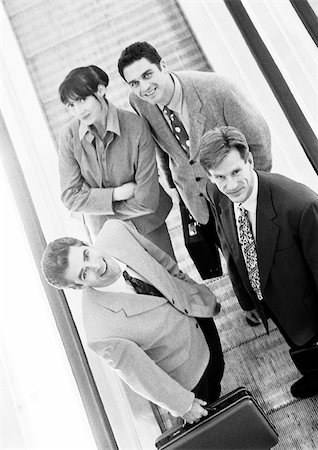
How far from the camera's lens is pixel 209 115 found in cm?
245

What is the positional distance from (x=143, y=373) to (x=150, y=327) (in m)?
0.21

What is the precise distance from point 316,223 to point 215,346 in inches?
42.8

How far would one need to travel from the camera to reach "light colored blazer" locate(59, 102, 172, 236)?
2.55 m

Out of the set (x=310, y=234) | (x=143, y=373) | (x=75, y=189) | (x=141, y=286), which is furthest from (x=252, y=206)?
(x=75, y=189)

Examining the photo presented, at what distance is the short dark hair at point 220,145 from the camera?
1.97 metres

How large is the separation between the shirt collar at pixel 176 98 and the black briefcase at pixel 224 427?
142 cm

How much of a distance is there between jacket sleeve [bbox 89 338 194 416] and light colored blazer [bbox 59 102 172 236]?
0.86 metres

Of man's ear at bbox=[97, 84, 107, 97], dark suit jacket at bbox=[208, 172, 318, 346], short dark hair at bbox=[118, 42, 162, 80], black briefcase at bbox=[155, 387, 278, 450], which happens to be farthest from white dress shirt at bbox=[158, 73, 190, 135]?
black briefcase at bbox=[155, 387, 278, 450]

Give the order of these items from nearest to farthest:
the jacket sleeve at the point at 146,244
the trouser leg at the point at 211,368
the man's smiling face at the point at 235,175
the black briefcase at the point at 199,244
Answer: the man's smiling face at the point at 235,175, the jacket sleeve at the point at 146,244, the trouser leg at the point at 211,368, the black briefcase at the point at 199,244

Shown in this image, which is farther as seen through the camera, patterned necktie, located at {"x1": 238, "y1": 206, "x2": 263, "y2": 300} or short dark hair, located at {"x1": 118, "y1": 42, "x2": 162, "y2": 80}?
short dark hair, located at {"x1": 118, "y1": 42, "x2": 162, "y2": 80}

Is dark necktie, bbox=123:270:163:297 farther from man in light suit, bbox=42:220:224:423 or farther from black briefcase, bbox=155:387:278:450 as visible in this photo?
black briefcase, bbox=155:387:278:450

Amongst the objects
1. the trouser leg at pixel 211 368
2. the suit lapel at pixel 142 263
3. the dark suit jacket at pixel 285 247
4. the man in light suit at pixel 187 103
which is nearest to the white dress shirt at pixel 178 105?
the man in light suit at pixel 187 103

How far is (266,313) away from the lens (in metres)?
2.57

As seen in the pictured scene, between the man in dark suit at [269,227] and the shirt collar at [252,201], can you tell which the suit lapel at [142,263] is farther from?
the shirt collar at [252,201]
